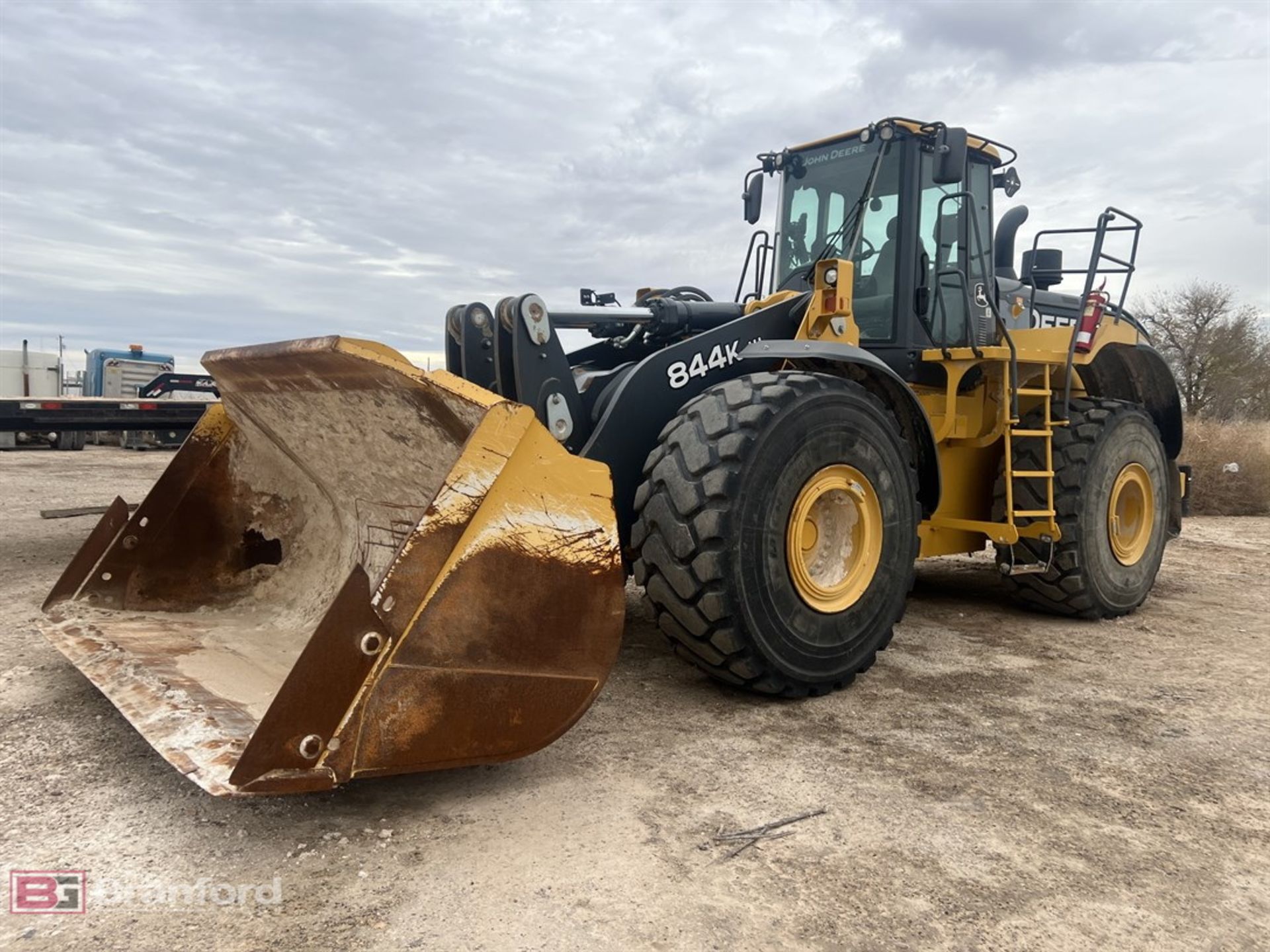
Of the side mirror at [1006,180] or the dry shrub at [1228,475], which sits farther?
the dry shrub at [1228,475]

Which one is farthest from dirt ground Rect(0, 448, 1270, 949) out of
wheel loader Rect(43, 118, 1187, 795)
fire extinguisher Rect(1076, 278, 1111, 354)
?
fire extinguisher Rect(1076, 278, 1111, 354)

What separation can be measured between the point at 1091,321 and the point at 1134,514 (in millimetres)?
1384

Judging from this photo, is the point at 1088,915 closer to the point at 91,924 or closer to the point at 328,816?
the point at 328,816

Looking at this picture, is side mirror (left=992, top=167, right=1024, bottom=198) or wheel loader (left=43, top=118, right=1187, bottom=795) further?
side mirror (left=992, top=167, right=1024, bottom=198)

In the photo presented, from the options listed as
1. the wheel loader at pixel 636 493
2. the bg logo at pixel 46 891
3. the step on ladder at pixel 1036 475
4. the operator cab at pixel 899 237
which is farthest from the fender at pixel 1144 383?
the bg logo at pixel 46 891

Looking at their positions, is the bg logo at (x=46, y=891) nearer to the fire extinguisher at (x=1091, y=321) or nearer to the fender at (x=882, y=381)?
the fender at (x=882, y=381)

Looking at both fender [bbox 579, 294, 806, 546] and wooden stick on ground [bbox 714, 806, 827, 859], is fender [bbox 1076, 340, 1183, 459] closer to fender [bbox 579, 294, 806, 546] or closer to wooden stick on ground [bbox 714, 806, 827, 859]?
fender [bbox 579, 294, 806, 546]

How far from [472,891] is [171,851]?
77cm

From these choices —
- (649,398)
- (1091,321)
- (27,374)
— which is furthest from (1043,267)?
(27,374)

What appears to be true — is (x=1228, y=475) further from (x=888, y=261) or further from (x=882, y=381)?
(x=882, y=381)

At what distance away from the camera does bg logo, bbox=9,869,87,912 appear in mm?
2031

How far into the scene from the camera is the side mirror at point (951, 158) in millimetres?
4344

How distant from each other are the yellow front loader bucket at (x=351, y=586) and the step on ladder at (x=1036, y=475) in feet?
10.3

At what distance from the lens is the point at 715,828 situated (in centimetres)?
252
